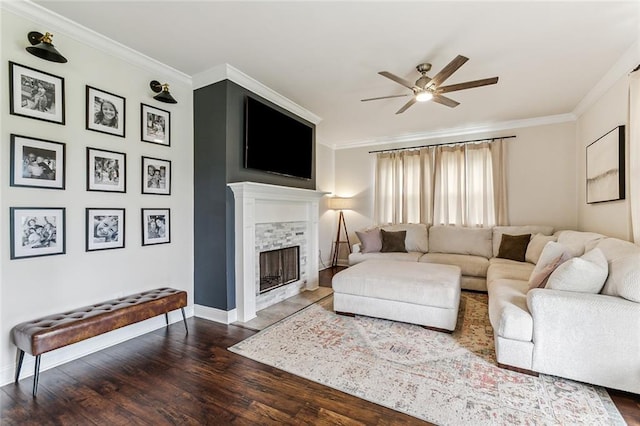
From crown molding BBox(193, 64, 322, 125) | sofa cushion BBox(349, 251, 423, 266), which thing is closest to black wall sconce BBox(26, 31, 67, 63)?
crown molding BBox(193, 64, 322, 125)

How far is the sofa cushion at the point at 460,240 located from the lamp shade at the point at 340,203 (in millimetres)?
1702

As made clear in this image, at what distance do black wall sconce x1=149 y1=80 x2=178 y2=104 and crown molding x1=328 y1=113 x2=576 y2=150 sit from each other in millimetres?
3536

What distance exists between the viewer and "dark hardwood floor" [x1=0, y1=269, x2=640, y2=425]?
5.59 feet

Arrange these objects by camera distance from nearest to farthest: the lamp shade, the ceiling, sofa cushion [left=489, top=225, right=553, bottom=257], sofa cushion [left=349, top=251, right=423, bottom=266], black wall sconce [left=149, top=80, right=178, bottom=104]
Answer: the ceiling
black wall sconce [left=149, top=80, right=178, bottom=104]
sofa cushion [left=489, top=225, right=553, bottom=257]
sofa cushion [left=349, top=251, right=423, bottom=266]
the lamp shade

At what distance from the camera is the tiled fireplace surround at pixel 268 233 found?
10.5 ft

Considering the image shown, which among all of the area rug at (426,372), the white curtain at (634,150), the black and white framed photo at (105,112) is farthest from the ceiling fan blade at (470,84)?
the black and white framed photo at (105,112)

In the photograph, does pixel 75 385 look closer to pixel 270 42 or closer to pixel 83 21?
pixel 83 21

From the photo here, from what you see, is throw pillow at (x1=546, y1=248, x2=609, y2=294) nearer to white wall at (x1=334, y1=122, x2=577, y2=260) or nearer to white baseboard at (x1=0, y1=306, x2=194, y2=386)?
white wall at (x1=334, y1=122, x2=577, y2=260)

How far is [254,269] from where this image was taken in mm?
3371

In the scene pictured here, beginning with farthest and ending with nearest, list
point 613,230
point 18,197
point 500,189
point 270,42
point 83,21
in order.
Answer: point 500,189
point 613,230
point 270,42
point 83,21
point 18,197

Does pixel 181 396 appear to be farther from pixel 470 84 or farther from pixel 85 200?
pixel 470 84

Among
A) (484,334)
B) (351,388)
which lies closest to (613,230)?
(484,334)

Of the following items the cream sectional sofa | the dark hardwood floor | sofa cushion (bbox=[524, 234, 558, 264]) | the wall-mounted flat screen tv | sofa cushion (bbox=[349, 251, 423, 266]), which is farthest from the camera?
sofa cushion (bbox=[349, 251, 423, 266])

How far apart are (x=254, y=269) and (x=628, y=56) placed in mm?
4288
